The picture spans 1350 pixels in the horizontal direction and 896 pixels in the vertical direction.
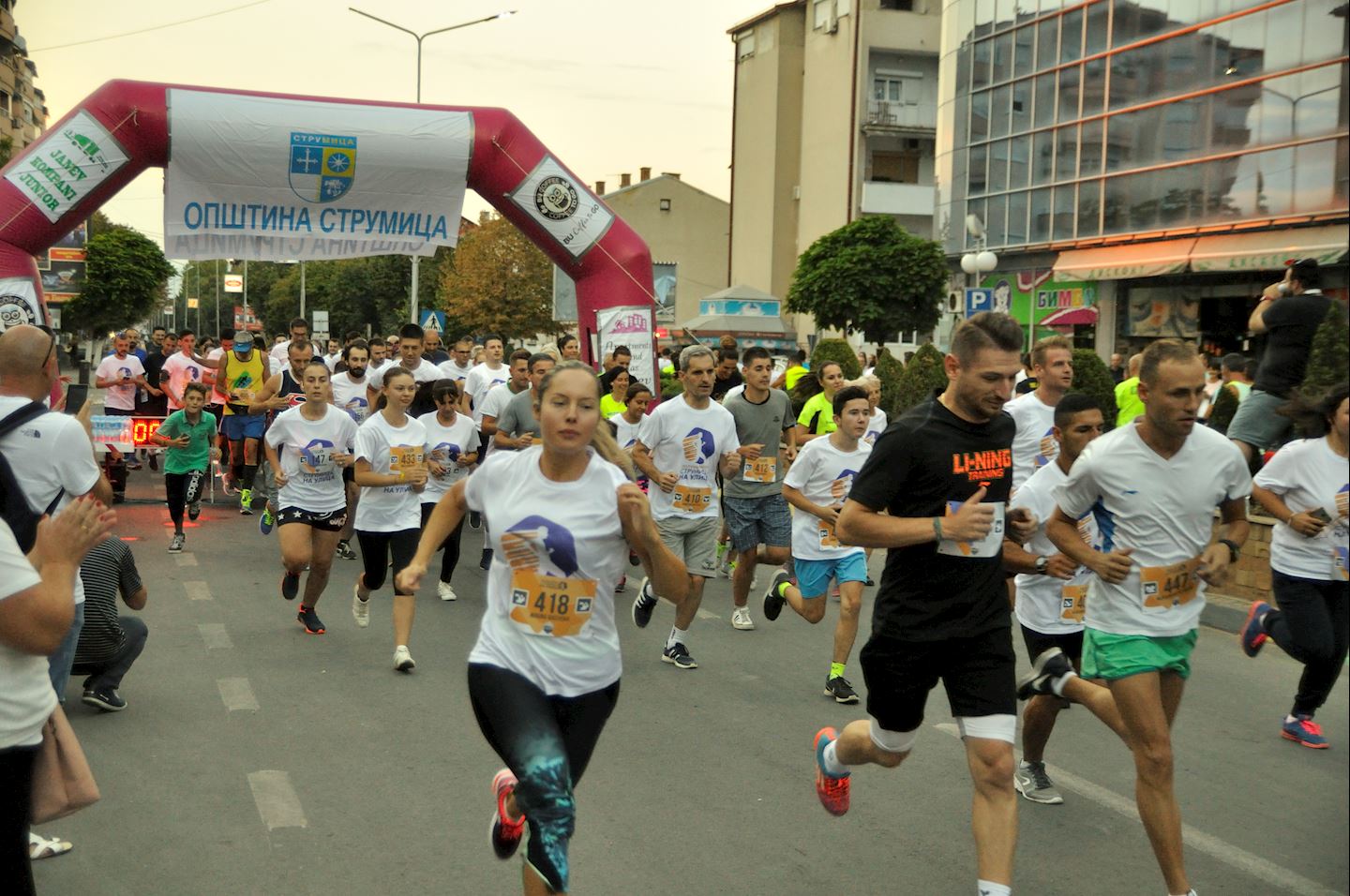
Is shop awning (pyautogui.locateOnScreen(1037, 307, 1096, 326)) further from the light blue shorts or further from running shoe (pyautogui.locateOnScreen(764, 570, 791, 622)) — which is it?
the light blue shorts

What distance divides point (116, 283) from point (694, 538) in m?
66.5

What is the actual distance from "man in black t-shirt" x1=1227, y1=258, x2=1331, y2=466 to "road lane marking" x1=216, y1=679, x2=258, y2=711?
675cm

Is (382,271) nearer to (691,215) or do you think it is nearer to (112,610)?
(691,215)

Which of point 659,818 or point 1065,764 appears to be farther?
point 1065,764

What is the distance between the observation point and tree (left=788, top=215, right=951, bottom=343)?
4525cm

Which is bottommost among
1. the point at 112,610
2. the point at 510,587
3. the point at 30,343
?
the point at 112,610

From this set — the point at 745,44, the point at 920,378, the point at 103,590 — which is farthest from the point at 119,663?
the point at 745,44

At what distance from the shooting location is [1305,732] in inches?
271

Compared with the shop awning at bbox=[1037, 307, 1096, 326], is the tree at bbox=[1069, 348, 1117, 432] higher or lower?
lower

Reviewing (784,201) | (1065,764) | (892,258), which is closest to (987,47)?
(892,258)

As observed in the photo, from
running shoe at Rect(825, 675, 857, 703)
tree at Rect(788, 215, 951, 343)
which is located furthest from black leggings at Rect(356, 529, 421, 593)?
tree at Rect(788, 215, 951, 343)

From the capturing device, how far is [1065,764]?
6418mm

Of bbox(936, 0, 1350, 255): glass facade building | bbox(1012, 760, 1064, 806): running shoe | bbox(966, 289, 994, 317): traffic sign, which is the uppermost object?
bbox(936, 0, 1350, 255): glass facade building

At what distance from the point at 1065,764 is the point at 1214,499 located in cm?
211
